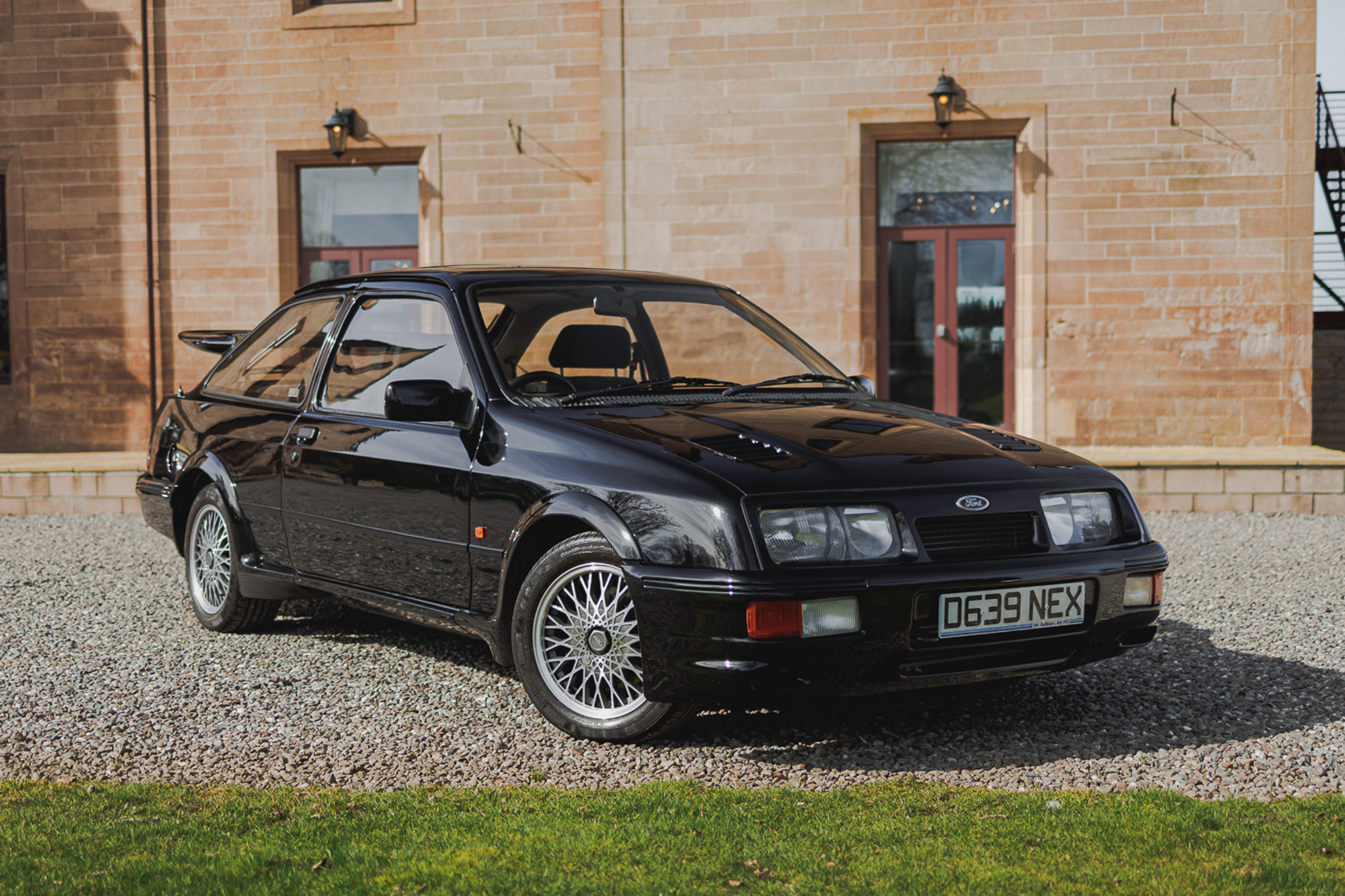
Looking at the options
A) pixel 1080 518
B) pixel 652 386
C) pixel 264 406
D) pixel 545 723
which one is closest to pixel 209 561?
pixel 264 406

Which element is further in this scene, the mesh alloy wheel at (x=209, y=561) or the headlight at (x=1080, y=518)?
the mesh alloy wheel at (x=209, y=561)

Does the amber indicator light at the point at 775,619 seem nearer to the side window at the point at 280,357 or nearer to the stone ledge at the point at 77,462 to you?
the side window at the point at 280,357

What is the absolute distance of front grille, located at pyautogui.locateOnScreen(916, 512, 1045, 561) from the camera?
3738 millimetres

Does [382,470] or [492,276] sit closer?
[382,470]

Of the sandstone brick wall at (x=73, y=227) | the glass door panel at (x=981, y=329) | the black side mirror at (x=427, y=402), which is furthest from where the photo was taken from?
the sandstone brick wall at (x=73, y=227)

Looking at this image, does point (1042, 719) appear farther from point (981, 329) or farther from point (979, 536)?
point (981, 329)

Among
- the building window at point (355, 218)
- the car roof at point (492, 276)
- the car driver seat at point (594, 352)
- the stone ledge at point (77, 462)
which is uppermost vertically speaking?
the building window at point (355, 218)

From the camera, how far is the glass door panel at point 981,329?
1387 centimetres

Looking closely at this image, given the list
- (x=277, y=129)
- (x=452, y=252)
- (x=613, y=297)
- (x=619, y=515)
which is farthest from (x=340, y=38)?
(x=619, y=515)

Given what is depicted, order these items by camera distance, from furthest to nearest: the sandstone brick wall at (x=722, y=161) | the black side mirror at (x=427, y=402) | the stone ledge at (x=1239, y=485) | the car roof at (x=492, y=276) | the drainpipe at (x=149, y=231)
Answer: the drainpipe at (x=149, y=231) → the sandstone brick wall at (x=722, y=161) → the stone ledge at (x=1239, y=485) → the car roof at (x=492, y=276) → the black side mirror at (x=427, y=402)

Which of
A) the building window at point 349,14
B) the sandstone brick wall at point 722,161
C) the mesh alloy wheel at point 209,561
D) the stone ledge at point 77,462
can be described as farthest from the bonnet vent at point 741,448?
the building window at point 349,14

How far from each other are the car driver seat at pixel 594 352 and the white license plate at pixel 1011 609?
4.97ft

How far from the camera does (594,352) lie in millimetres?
4840

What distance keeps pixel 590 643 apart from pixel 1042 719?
5.18ft
